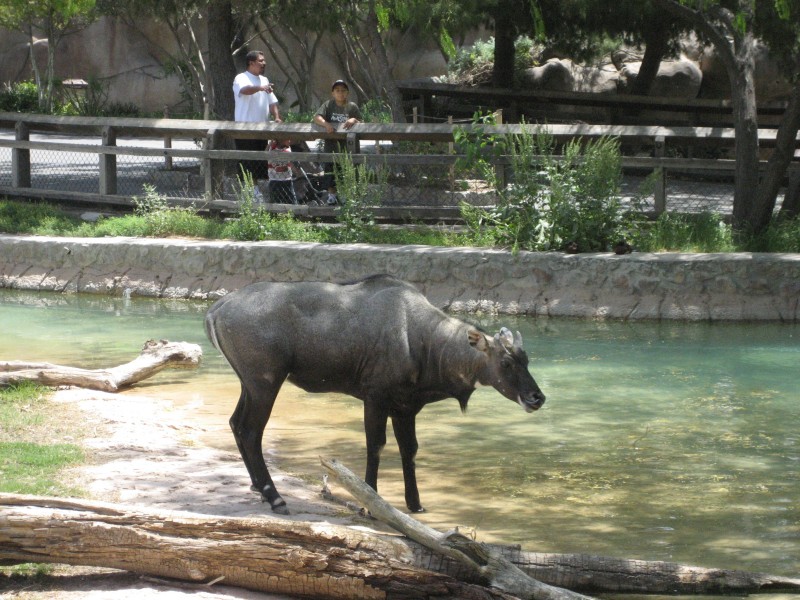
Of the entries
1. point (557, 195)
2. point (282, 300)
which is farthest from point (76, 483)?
point (557, 195)

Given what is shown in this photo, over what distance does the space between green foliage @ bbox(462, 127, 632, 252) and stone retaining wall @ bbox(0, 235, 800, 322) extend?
0.44 meters

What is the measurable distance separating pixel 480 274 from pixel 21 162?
8001 mm

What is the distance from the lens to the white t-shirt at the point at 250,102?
15836 mm

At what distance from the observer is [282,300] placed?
656 cm

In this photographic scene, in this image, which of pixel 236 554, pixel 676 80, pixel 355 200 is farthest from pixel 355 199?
pixel 676 80

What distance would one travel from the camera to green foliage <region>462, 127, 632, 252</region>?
1312 cm

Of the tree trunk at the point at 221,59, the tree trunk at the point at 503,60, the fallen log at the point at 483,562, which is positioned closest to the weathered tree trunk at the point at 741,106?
the tree trunk at the point at 221,59

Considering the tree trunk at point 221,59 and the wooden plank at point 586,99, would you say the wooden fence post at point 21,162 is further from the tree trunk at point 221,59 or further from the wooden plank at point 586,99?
the wooden plank at point 586,99

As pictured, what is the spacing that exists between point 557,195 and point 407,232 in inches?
83.0

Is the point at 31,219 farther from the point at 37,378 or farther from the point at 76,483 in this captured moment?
the point at 76,483

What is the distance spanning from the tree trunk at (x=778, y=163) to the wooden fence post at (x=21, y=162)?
410 inches

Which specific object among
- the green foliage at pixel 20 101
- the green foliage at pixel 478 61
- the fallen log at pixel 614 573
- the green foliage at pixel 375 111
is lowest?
the fallen log at pixel 614 573

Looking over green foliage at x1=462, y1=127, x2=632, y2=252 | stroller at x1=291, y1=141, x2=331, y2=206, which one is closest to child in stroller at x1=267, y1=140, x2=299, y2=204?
stroller at x1=291, y1=141, x2=331, y2=206

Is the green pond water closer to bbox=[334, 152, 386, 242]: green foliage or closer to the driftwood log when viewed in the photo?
the driftwood log
